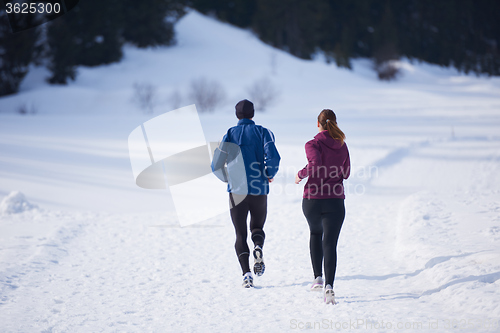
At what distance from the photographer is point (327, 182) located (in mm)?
3471

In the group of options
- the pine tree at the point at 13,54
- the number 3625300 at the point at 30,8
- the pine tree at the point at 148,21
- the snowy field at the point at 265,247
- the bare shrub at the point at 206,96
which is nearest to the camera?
the snowy field at the point at 265,247

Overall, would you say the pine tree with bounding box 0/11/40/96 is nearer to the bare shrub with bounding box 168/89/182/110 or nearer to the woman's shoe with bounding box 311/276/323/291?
the bare shrub with bounding box 168/89/182/110

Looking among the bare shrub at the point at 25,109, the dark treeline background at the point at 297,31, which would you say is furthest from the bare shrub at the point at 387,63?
the bare shrub at the point at 25,109

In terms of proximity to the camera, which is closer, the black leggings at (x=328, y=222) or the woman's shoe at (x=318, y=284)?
the black leggings at (x=328, y=222)

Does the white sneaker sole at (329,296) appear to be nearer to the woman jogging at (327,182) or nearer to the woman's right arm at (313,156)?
the woman jogging at (327,182)

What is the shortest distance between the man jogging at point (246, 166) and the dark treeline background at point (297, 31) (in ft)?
87.6

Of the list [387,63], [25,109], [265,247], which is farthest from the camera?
[387,63]

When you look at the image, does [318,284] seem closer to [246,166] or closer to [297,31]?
[246,166]

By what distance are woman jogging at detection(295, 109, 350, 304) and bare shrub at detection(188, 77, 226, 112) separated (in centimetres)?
2067

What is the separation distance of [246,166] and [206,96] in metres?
20.8

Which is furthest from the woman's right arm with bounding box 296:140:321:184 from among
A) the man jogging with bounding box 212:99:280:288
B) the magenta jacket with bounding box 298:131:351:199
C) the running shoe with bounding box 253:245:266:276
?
the running shoe with bounding box 253:245:266:276

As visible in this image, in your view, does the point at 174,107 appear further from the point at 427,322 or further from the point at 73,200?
the point at 427,322

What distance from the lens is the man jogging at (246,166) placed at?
12.8 ft

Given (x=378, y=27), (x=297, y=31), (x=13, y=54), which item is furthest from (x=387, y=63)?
(x=13, y=54)
